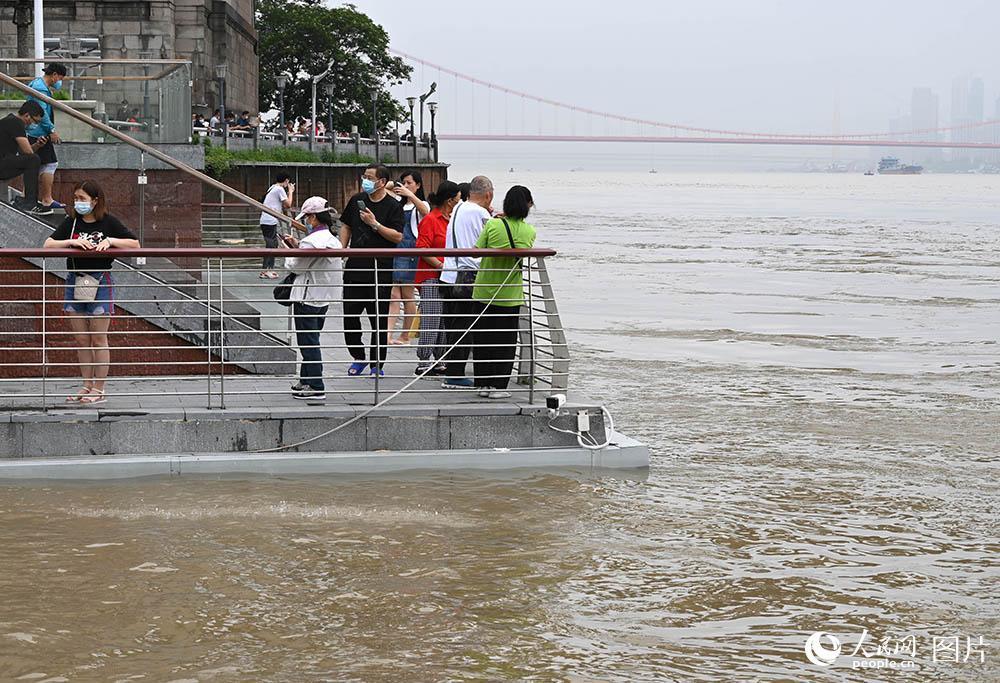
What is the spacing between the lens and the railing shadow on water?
32.9 ft

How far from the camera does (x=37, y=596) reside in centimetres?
739

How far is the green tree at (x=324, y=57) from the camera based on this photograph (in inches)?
3504

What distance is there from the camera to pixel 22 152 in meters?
12.4

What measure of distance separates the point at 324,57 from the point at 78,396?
271 feet

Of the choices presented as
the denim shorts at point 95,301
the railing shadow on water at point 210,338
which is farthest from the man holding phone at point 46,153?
the denim shorts at point 95,301

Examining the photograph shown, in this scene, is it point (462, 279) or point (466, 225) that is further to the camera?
point (466, 225)

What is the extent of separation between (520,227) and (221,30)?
49.0 meters

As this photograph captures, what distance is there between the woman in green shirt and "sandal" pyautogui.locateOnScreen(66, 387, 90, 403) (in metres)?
A: 2.55

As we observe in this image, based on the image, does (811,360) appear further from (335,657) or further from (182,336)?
(335,657)

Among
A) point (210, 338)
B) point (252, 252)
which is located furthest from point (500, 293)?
point (210, 338)

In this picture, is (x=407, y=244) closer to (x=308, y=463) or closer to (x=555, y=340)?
(x=555, y=340)

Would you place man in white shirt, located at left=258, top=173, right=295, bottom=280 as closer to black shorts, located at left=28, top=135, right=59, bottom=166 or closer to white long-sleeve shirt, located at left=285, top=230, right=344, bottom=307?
white long-sleeve shirt, located at left=285, top=230, right=344, bottom=307

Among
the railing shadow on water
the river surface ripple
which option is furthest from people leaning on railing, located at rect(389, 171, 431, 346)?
the river surface ripple

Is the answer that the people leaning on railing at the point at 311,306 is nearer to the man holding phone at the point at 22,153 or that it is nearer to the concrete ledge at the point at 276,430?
the concrete ledge at the point at 276,430
